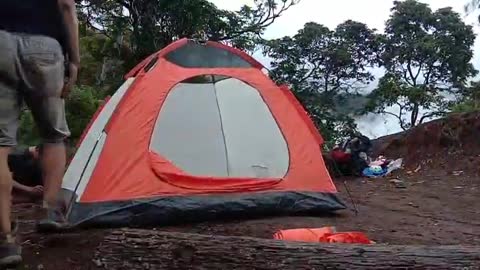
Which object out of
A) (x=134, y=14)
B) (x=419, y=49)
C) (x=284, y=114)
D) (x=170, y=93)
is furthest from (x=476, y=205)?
(x=419, y=49)

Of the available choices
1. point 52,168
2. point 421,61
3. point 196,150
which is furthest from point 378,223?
point 421,61

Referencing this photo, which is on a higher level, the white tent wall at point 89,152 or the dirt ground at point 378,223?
the white tent wall at point 89,152

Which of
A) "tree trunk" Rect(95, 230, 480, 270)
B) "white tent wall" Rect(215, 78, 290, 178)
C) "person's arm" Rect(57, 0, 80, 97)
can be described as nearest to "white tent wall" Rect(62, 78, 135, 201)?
"white tent wall" Rect(215, 78, 290, 178)

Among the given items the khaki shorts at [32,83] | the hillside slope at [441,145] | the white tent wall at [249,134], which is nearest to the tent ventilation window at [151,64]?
→ the white tent wall at [249,134]

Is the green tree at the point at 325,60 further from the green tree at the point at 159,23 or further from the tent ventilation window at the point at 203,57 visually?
the tent ventilation window at the point at 203,57

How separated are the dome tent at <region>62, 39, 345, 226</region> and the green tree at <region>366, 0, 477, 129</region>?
10.6m

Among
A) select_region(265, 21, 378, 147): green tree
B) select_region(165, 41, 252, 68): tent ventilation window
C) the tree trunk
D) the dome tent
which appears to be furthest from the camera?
select_region(265, 21, 378, 147): green tree

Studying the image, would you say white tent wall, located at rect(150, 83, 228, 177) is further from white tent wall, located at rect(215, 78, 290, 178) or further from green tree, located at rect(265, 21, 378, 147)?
green tree, located at rect(265, 21, 378, 147)

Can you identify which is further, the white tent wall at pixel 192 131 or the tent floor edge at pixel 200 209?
the white tent wall at pixel 192 131

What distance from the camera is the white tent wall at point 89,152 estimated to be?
14.1 feet

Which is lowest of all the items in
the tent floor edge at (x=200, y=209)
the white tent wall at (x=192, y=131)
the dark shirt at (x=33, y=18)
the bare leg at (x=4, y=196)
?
the tent floor edge at (x=200, y=209)

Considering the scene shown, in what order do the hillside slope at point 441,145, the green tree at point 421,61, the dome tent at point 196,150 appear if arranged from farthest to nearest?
the green tree at point 421,61, the hillside slope at point 441,145, the dome tent at point 196,150

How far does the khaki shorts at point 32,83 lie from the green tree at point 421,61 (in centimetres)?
1299

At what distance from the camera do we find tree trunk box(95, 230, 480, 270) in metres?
2.56
